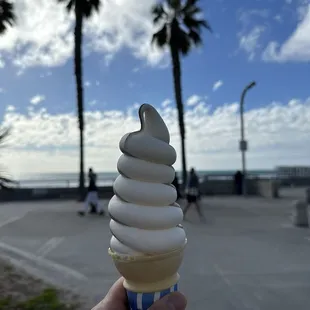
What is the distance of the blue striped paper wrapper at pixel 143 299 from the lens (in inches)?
75.4

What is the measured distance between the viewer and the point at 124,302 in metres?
2.04

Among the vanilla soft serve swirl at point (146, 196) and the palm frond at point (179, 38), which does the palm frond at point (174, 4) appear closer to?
the palm frond at point (179, 38)

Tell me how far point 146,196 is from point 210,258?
5.90 m

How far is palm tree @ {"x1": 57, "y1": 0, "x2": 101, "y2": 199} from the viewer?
65.7 feet

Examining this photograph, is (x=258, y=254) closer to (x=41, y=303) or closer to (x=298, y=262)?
(x=298, y=262)

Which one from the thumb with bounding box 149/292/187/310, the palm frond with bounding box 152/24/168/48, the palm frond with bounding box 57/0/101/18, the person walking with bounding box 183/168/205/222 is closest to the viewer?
the thumb with bounding box 149/292/187/310

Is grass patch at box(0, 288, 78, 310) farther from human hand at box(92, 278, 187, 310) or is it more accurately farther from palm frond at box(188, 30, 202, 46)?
palm frond at box(188, 30, 202, 46)

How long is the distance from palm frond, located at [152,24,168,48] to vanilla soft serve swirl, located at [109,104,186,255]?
2128cm

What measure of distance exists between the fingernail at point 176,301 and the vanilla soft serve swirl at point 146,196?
0.74 feet

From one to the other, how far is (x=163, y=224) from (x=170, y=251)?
0.14 m

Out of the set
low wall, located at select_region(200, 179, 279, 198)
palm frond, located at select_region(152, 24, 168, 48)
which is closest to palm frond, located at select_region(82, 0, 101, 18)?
palm frond, located at select_region(152, 24, 168, 48)

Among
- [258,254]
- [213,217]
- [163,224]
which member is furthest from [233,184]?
[163,224]

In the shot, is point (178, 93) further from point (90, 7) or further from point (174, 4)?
point (90, 7)

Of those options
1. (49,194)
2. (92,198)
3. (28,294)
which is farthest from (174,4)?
(28,294)
